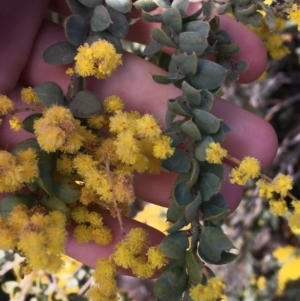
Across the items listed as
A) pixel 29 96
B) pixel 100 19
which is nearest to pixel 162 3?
pixel 100 19

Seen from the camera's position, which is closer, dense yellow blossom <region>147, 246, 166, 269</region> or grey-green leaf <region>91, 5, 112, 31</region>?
dense yellow blossom <region>147, 246, 166, 269</region>

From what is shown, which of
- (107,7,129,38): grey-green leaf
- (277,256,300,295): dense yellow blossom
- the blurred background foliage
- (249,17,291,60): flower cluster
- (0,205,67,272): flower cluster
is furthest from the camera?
(277,256,300,295): dense yellow blossom

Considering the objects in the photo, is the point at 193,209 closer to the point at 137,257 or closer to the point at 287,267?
the point at 137,257

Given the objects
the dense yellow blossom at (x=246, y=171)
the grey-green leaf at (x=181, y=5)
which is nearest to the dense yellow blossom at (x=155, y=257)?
the dense yellow blossom at (x=246, y=171)

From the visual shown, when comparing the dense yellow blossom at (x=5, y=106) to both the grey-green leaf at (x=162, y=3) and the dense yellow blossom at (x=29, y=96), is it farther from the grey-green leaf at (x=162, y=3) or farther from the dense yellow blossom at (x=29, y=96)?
the grey-green leaf at (x=162, y=3)

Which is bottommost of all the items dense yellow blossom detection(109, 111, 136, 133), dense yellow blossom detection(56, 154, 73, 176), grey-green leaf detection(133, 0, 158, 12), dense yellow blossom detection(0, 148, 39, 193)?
dense yellow blossom detection(56, 154, 73, 176)

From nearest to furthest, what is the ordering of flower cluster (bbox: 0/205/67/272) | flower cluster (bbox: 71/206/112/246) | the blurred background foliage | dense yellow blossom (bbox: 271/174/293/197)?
flower cluster (bbox: 0/205/67/272) < dense yellow blossom (bbox: 271/174/293/197) < flower cluster (bbox: 71/206/112/246) < the blurred background foliage

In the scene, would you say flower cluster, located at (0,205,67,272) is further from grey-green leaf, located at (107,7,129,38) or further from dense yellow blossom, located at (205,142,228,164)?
grey-green leaf, located at (107,7,129,38)

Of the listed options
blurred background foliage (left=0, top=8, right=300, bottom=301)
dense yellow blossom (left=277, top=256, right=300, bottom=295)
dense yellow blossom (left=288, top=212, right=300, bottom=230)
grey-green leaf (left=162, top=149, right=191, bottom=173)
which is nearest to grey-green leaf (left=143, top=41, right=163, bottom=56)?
grey-green leaf (left=162, top=149, right=191, bottom=173)
